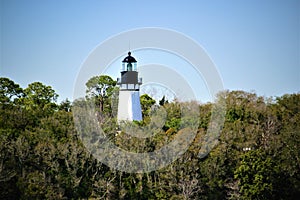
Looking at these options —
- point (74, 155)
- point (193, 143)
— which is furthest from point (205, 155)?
point (74, 155)

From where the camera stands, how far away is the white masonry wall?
27297 mm

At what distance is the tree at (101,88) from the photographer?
1267 inches

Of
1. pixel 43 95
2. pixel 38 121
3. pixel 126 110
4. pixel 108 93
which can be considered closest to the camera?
pixel 38 121

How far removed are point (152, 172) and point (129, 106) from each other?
5.92 meters

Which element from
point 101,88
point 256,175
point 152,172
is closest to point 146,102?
point 101,88

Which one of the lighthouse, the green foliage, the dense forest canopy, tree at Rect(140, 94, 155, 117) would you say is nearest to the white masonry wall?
the lighthouse

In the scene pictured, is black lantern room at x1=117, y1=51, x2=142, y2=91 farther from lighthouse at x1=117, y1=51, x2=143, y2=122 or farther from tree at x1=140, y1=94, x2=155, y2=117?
tree at x1=140, y1=94, x2=155, y2=117

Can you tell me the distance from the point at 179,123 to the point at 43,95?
972 centimetres

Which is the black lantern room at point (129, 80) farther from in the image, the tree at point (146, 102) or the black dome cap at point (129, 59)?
the tree at point (146, 102)

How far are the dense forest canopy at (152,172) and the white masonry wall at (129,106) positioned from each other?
2404mm

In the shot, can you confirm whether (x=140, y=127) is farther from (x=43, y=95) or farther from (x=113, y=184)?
(x=43, y=95)

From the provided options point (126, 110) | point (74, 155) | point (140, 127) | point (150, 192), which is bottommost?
point (150, 192)

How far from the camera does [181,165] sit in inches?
879

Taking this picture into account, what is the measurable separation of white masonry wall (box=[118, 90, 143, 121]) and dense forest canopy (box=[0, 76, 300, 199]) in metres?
2.40
